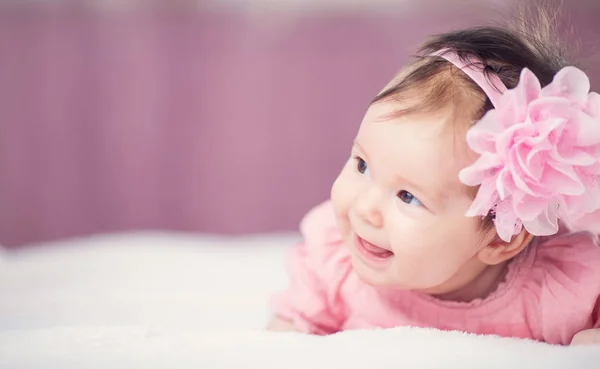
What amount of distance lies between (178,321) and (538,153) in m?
0.68

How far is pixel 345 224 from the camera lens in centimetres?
95

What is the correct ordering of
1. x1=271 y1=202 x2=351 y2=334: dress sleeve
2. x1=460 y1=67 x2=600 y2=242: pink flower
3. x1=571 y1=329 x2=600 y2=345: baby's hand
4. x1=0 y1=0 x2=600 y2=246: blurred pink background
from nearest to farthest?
x1=460 y1=67 x2=600 y2=242: pink flower, x1=571 y1=329 x2=600 y2=345: baby's hand, x1=271 y1=202 x2=351 y2=334: dress sleeve, x1=0 y1=0 x2=600 y2=246: blurred pink background

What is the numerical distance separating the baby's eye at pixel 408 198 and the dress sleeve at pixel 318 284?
22 centimetres

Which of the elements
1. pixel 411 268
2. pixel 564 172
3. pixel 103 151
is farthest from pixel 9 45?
pixel 564 172

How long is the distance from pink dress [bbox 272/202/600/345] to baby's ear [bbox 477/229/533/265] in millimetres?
55

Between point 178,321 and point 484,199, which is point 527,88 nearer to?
point 484,199

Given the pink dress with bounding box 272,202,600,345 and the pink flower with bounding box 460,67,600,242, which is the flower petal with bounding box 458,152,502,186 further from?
the pink dress with bounding box 272,202,600,345

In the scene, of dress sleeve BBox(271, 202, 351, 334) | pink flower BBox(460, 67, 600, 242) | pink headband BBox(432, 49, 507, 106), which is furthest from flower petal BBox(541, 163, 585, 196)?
dress sleeve BBox(271, 202, 351, 334)

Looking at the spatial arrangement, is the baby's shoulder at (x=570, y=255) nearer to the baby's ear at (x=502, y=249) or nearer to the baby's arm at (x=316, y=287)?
the baby's ear at (x=502, y=249)

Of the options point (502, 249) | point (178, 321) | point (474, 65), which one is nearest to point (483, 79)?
point (474, 65)

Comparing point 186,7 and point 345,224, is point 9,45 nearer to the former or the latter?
point 186,7

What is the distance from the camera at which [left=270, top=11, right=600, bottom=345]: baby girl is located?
2.58 ft

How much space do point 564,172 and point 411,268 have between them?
0.22 m

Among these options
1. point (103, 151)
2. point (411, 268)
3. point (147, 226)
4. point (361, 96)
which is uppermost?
point (411, 268)
